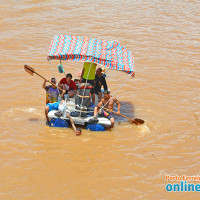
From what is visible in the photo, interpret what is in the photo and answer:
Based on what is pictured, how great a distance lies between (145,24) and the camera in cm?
1784

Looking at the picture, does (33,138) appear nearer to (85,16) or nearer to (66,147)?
(66,147)

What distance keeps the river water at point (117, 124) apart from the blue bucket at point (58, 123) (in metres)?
0.17

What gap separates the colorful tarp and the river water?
1.97m

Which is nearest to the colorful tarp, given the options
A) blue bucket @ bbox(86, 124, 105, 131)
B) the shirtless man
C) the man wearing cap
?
the man wearing cap

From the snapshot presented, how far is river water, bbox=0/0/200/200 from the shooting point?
24.0 feet

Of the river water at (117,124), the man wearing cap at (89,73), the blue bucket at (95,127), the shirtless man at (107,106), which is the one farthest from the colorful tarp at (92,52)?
the river water at (117,124)

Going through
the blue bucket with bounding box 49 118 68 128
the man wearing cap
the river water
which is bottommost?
the river water

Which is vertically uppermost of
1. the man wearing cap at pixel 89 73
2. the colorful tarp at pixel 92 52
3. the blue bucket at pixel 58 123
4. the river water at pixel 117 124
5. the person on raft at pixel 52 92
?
the colorful tarp at pixel 92 52

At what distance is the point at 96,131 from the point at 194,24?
38.6ft

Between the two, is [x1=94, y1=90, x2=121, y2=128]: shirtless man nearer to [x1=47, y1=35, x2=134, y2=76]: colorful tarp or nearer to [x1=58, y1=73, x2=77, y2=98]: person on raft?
[x1=58, y1=73, x2=77, y2=98]: person on raft

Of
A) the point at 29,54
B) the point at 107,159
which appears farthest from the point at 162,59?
the point at 107,159

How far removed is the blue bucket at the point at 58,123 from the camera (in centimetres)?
905

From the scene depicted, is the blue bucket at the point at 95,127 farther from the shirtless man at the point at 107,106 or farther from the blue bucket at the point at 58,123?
the blue bucket at the point at 58,123

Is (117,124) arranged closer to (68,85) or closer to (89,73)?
(89,73)
